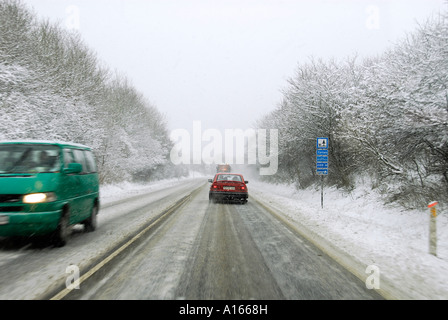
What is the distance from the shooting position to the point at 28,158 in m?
5.46

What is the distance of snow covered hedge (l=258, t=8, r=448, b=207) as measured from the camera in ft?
24.1

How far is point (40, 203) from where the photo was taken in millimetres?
4902

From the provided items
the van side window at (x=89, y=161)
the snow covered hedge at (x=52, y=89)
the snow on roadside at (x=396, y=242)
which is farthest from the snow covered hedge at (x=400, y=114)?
the snow covered hedge at (x=52, y=89)

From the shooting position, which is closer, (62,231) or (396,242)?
(62,231)

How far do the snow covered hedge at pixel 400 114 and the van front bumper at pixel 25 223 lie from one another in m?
8.44

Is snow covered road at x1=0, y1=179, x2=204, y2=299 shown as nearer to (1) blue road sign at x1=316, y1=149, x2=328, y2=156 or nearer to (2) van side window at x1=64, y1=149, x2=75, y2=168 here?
(2) van side window at x1=64, y1=149, x2=75, y2=168

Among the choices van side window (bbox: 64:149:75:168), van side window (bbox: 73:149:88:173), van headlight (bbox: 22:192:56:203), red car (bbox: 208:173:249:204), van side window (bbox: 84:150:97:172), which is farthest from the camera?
red car (bbox: 208:173:249:204)

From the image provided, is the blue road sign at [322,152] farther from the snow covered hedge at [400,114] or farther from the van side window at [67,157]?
the van side window at [67,157]

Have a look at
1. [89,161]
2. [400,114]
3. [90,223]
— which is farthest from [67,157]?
[400,114]

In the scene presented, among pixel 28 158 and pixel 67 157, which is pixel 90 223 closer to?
pixel 67 157

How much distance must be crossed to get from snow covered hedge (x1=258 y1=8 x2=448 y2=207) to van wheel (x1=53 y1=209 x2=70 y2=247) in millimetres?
8263

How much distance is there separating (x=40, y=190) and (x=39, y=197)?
120mm

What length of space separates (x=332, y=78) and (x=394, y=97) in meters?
8.82

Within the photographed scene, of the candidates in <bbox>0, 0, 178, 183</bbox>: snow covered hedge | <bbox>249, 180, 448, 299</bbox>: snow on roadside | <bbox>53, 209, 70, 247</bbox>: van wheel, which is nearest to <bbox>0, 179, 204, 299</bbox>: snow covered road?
<bbox>53, 209, 70, 247</bbox>: van wheel
